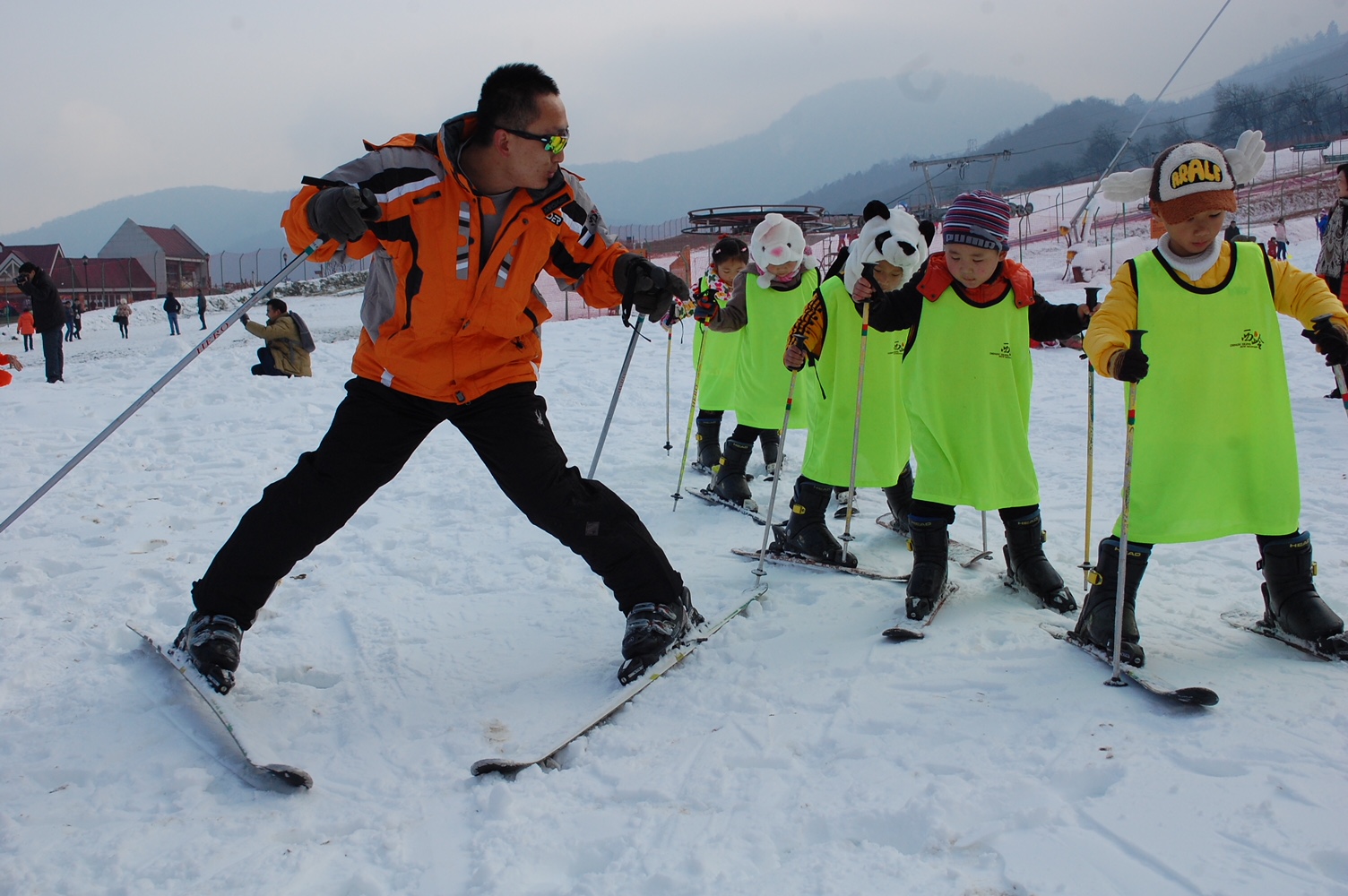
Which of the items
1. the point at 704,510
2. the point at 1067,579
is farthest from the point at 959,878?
the point at 704,510

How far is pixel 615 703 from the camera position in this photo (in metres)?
2.65

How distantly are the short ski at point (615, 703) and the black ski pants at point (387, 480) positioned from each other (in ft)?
0.68

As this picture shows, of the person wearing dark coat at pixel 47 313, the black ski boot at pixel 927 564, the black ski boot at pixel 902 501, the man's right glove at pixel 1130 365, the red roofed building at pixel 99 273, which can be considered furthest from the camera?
the red roofed building at pixel 99 273

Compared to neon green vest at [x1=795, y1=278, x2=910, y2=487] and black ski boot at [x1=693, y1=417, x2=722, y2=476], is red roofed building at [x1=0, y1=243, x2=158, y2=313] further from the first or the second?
neon green vest at [x1=795, y1=278, x2=910, y2=487]

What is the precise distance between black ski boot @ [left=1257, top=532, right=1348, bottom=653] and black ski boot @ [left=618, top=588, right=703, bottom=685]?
1.93 m

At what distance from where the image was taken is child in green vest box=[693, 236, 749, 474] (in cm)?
617

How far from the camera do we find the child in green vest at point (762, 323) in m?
5.28

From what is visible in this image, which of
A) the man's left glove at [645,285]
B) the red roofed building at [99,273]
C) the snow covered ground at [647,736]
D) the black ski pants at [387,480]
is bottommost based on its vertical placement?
the snow covered ground at [647,736]

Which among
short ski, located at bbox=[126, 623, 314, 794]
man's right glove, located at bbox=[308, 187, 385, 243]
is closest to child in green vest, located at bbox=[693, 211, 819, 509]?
man's right glove, located at bbox=[308, 187, 385, 243]

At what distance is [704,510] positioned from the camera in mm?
5418

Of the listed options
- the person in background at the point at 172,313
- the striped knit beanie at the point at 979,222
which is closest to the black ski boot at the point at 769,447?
the striped knit beanie at the point at 979,222

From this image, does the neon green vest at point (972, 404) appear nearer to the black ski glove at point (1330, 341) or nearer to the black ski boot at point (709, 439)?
the black ski glove at point (1330, 341)

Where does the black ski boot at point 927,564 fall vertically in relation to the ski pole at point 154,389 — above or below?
below

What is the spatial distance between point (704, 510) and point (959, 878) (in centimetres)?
365
